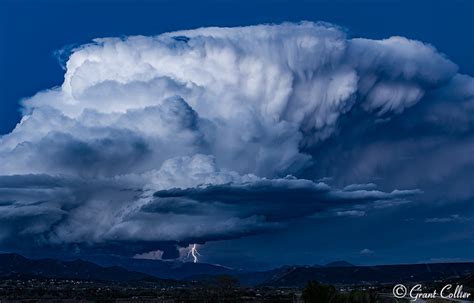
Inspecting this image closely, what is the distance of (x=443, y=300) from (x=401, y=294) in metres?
18.9

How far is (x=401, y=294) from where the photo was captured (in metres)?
155

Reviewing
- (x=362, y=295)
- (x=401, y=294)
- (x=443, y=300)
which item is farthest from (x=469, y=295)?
(x=362, y=295)

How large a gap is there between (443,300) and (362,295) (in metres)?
42.3

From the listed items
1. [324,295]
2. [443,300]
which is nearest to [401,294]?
[443,300]

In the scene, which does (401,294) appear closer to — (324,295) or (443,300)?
(443,300)

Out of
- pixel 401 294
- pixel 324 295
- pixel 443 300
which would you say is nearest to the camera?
pixel 324 295

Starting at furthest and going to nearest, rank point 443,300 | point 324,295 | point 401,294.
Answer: point 443,300, point 401,294, point 324,295

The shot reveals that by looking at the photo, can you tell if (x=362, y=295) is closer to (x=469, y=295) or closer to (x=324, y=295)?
(x=324, y=295)

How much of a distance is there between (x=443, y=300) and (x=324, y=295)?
172 feet

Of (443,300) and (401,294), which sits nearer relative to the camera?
(401,294)

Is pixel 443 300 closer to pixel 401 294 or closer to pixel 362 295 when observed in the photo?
pixel 401 294

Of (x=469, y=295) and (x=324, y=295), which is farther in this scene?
(x=469, y=295)

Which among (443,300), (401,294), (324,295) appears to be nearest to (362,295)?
(324,295)

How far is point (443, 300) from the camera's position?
551ft
